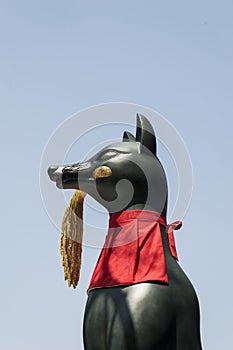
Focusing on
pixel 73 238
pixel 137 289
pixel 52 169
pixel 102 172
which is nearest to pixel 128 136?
pixel 102 172

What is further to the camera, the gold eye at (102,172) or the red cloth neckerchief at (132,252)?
the gold eye at (102,172)

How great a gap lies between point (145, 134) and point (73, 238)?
3.25 ft

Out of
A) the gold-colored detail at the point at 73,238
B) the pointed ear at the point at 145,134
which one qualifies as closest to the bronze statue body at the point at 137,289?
the pointed ear at the point at 145,134

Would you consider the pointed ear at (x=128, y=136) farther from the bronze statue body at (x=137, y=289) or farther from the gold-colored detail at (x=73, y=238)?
the gold-colored detail at (x=73, y=238)

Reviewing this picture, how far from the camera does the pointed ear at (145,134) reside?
587 centimetres

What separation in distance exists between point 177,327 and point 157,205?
95 cm

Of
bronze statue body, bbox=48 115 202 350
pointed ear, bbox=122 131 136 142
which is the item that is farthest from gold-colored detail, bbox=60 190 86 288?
pointed ear, bbox=122 131 136 142

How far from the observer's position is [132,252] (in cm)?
554

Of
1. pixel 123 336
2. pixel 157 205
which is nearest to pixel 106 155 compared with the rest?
pixel 157 205

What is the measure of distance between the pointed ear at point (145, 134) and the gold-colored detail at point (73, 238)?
63cm

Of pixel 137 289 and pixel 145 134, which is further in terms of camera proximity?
pixel 145 134

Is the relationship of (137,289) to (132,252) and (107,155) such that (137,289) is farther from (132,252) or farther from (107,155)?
(107,155)

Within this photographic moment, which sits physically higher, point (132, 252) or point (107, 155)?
point (107, 155)

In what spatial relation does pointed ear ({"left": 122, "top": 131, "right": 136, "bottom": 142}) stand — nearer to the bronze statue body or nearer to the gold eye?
the bronze statue body
